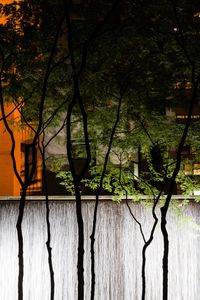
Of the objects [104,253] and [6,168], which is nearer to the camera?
[104,253]

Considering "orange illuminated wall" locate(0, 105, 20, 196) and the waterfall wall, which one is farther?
"orange illuminated wall" locate(0, 105, 20, 196)

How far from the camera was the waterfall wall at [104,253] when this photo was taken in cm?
1032

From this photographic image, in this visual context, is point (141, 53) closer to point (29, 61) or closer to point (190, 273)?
point (29, 61)

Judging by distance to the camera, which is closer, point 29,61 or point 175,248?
point 29,61

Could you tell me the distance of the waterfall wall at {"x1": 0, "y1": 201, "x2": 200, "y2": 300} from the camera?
1032 centimetres

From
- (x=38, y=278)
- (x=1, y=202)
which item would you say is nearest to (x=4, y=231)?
(x=1, y=202)

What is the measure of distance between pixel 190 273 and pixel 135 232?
1748mm

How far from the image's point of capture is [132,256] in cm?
1060

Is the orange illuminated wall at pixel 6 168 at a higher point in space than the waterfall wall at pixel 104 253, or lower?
higher

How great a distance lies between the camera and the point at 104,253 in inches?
415

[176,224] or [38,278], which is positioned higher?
[176,224]

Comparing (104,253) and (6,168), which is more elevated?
(6,168)

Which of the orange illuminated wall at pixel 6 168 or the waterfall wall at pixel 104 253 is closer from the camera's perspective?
the waterfall wall at pixel 104 253

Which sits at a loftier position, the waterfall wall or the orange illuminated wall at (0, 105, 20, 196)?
the orange illuminated wall at (0, 105, 20, 196)
